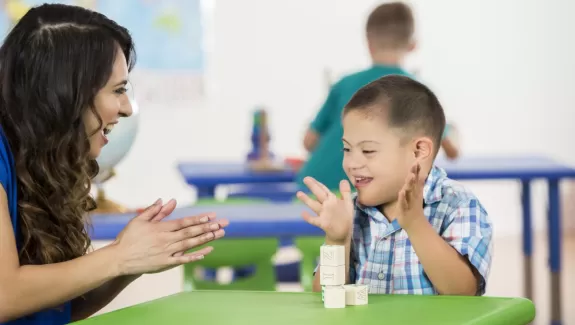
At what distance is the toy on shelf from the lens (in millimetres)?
4676

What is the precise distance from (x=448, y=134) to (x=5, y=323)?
3.03 m

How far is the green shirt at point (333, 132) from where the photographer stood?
3.69 metres

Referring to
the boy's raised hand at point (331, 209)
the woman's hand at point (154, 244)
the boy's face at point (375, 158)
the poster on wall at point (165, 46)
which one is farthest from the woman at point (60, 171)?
the poster on wall at point (165, 46)

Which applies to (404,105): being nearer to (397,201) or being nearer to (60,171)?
(397,201)

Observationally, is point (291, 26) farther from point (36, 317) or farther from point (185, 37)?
point (36, 317)

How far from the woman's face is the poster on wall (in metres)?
5.12

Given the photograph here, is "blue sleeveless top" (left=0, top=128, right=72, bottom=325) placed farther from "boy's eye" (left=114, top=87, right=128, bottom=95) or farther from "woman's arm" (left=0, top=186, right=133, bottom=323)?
"boy's eye" (left=114, top=87, right=128, bottom=95)

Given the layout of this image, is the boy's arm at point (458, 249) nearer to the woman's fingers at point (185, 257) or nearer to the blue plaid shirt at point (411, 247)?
the blue plaid shirt at point (411, 247)

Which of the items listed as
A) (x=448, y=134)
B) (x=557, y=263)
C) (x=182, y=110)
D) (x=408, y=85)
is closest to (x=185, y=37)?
(x=182, y=110)

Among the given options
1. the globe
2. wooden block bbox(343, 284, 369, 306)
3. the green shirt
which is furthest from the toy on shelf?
wooden block bbox(343, 284, 369, 306)

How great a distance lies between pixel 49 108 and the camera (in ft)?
5.74

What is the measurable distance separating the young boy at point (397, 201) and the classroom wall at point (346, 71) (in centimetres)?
516

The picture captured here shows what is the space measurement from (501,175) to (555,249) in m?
0.39

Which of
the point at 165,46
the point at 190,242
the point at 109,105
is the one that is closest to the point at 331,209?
the point at 190,242
